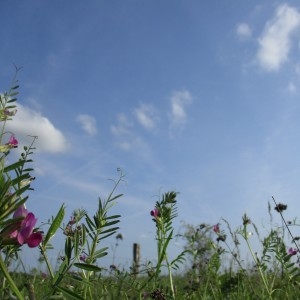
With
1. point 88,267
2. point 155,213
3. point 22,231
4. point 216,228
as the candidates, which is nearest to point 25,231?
point 22,231

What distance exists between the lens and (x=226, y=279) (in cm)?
429

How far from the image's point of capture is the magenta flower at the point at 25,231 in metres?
0.95

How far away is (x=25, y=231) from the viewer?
98cm

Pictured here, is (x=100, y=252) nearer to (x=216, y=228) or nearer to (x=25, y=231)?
(x=25, y=231)

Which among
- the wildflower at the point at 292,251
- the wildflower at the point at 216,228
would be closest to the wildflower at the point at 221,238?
the wildflower at the point at 216,228

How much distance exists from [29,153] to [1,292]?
0.81 metres

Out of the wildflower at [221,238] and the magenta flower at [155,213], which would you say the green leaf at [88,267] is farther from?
the wildflower at [221,238]

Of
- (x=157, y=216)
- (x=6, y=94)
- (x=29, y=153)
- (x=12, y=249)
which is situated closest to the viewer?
(x=12, y=249)

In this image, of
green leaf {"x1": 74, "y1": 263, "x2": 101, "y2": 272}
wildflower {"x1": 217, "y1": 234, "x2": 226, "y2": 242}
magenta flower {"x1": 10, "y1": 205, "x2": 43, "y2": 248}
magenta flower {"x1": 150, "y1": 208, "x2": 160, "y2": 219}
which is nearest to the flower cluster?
magenta flower {"x1": 10, "y1": 205, "x2": 43, "y2": 248}

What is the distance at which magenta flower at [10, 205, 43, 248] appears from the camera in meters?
0.95

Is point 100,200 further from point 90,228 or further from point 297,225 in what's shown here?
point 297,225

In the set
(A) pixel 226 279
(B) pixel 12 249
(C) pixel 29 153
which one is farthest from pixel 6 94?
(A) pixel 226 279

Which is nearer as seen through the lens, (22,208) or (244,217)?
(22,208)

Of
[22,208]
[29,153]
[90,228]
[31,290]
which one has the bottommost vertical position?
[31,290]
